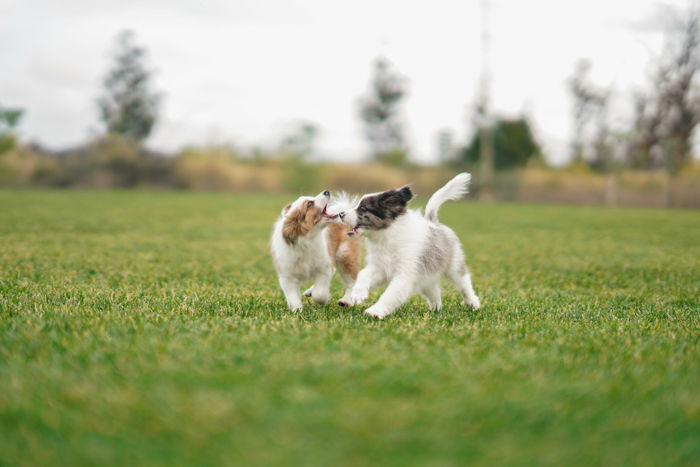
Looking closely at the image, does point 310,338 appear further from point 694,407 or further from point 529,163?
point 529,163

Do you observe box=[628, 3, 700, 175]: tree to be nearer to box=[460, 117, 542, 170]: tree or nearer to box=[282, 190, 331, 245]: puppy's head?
box=[460, 117, 542, 170]: tree

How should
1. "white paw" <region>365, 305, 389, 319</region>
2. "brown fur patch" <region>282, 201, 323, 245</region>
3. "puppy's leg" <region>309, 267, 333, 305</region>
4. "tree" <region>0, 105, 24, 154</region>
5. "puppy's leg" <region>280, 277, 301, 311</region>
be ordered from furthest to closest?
"tree" <region>0, 105, 24, 154</region>
"puppy's leg" <region>309, 267, 333, 305</region>
"puppy's leg" <region>280, 277, 301, 311</region>
"brown fur patch" <region>282, 201, 323, 245</region>
"white paw" <region>365, 305, 389, 319</region>

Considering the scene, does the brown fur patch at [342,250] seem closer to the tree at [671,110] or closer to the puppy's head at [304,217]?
the puppy's head at [304,217]

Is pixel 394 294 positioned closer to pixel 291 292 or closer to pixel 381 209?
pixel 381 209

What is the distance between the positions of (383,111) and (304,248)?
154 ft

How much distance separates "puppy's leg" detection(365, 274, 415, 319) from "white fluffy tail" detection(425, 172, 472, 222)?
2.89ft

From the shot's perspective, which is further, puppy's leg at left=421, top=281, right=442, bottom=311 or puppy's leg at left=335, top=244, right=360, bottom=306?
puppy's leg at left=335, top=244, right=360, bottom=306

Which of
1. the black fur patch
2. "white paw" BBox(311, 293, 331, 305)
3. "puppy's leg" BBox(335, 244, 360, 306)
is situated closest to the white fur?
"white paw" BBox(311, 293, 331, 305)

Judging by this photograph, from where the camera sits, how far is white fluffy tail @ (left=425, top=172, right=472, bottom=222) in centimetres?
537

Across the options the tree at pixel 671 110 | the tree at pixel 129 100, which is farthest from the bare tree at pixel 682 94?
the tree at pixel 129 100

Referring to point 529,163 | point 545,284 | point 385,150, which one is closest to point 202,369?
point 545,284

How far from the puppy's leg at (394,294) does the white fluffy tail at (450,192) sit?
0.88 meters

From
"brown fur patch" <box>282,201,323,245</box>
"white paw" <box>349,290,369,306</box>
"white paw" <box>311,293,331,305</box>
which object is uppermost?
"brown fur patch" <box>282,201,323,245</box>

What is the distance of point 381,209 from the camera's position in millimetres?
5062
